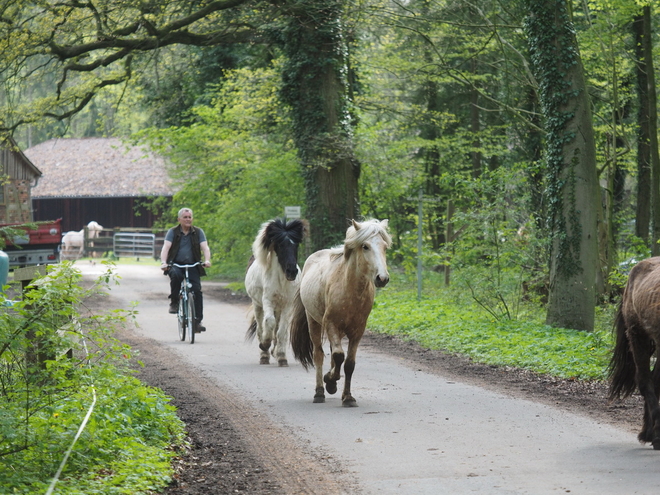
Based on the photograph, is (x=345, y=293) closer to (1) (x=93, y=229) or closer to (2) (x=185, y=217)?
(2) (x=185, y=217)

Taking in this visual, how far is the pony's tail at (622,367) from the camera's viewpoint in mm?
7699

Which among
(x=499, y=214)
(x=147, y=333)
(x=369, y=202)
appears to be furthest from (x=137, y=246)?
(x=499, y=214)

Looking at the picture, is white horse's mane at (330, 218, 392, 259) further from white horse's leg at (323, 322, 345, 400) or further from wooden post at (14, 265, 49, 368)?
wooden post at (14, 265, 49, 368)

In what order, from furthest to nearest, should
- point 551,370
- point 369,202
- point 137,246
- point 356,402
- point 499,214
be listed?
1. point 137,246
2. point 369,202
3. point 499,214
4. point 551,370
5. point 356,402

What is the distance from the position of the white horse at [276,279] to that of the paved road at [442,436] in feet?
2.20

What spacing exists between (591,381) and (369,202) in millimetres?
16878

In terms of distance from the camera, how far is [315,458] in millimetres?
6746

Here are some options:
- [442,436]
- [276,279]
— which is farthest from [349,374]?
[276,279]

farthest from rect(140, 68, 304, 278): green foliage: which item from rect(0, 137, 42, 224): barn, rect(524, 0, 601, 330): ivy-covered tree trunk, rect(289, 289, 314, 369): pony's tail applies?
rect(0, 137, 42, 224): barn

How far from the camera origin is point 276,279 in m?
13.3

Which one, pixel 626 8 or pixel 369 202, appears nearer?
pixel 626 8

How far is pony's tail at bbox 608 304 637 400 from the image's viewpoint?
25.3 feet

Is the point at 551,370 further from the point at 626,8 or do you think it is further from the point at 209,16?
the point at 209,16

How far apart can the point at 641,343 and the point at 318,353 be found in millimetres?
3761
